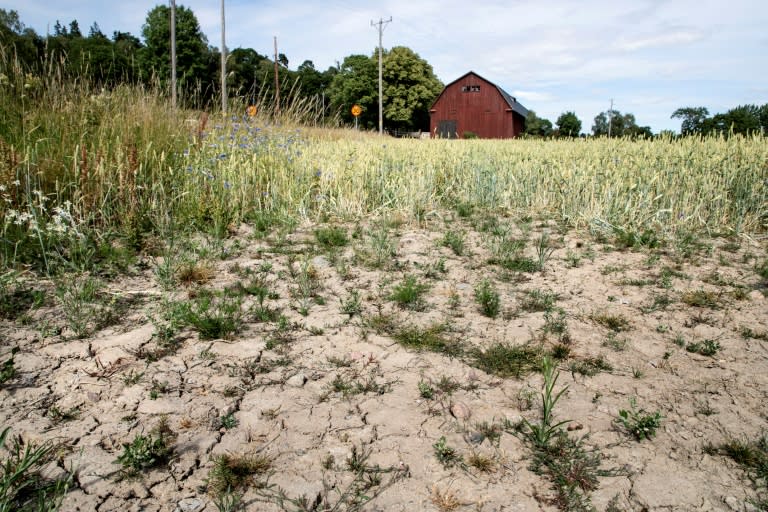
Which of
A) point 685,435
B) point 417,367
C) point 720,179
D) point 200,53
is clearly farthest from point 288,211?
point 200,53

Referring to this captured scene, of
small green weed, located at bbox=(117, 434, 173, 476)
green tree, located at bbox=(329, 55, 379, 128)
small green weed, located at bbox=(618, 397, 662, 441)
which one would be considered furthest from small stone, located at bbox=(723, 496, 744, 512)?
green tree, located at bbox=(329, 55, 379, 128)

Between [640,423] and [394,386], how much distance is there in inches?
41.2

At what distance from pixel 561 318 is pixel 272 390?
1743mm

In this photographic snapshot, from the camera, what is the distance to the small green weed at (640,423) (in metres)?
1.94

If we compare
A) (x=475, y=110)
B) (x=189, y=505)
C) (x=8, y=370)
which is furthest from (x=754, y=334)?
(x=475, y=110)

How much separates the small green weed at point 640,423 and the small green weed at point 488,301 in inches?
41.9

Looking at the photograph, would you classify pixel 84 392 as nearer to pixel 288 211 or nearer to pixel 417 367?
pixel 417 367

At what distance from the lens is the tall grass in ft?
13.4

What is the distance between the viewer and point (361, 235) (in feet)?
15.0

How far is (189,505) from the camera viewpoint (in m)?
1.61

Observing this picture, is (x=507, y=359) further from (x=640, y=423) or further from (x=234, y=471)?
(x=234, y=471)

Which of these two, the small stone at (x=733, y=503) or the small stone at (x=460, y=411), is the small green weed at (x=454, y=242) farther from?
the small stone at (x=733, y=503)

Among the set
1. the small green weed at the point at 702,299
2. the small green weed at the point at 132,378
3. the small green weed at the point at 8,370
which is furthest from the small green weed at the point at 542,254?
the small green weed at the point at 8,370

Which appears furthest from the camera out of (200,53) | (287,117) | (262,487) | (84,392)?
(200,53)
